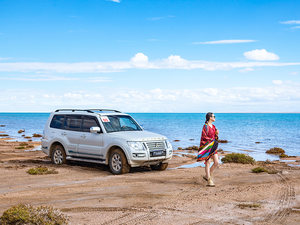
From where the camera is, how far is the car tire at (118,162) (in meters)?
12.6

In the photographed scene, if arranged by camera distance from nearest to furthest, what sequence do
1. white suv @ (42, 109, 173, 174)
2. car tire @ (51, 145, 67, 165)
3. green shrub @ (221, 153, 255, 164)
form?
white suv @ (42, 109, 173, 174)
car tire @ (51, 145, 67, 165)
green shrub @ (221, 153, 255, 164)

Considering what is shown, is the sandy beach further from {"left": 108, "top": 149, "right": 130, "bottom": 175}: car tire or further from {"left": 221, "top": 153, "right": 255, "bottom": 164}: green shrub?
{"left": 221, "top": 153, "right": 255, "bottom": 164}: green shrub

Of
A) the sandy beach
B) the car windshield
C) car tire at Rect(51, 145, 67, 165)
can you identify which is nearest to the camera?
the sandy beach

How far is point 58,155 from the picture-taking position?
15.0 meters

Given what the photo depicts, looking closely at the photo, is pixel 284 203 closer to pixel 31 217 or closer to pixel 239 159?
pixel 31 217

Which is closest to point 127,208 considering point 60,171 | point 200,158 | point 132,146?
point 200,158

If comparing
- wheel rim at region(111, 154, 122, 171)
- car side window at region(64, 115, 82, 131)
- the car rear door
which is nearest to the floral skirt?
wheel rim at region(111, 154, 122, 171)

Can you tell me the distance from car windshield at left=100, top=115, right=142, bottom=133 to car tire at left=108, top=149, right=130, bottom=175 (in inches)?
36.0

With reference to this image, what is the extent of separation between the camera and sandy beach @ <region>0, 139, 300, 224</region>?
7.36m

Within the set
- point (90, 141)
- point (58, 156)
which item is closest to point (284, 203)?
point (90, 141)

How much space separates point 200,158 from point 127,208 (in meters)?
3.25

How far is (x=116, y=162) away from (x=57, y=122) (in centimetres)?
360

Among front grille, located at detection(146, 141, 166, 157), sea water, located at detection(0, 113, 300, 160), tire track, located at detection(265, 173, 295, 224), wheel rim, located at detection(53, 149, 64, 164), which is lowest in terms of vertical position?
sea water, located at detection(0, 113, 300, 160)

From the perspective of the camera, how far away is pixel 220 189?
10.4 metres
